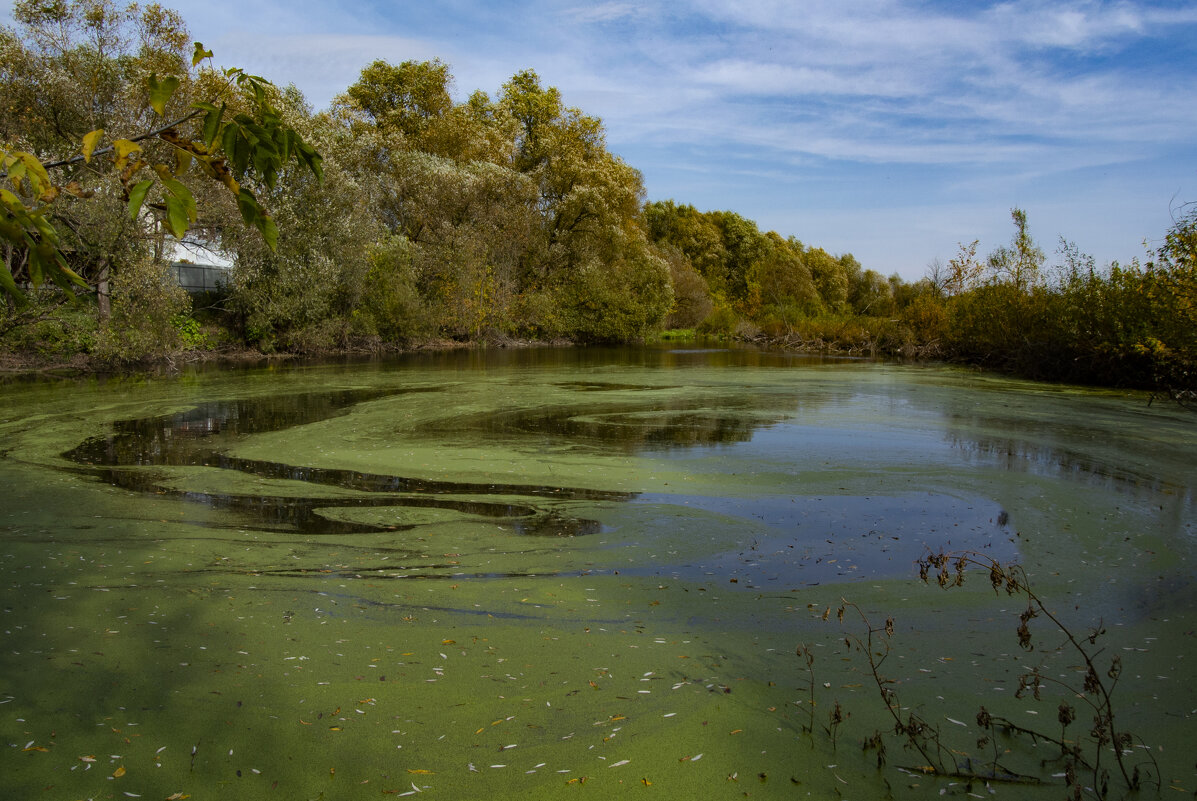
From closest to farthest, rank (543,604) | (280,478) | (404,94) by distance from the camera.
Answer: (543,604) < (280,478) < (404,94)

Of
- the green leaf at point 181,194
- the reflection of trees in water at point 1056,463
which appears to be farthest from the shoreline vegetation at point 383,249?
the reflection of trees in water at point 1056,463

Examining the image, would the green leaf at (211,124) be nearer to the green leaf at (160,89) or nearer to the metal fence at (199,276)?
the green leaf at (160,89)

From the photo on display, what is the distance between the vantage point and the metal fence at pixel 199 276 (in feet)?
74.9

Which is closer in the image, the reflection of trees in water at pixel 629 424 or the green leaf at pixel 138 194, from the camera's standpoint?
the green leaf at pixel 138 194

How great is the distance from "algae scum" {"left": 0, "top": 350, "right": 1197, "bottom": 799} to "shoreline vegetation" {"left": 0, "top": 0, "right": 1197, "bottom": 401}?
1.36 metres

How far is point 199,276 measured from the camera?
2398 centimetres

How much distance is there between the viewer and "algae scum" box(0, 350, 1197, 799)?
86.6 inches

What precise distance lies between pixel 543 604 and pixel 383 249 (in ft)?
70.4

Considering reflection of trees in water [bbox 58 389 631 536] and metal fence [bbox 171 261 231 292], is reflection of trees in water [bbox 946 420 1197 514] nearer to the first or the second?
reflection of trees in water [bbox 58 389 631 536]

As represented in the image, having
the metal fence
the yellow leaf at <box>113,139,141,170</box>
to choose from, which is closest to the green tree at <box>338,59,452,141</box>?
the metal fence

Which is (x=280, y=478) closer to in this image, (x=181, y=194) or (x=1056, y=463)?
(x=181, y=194)

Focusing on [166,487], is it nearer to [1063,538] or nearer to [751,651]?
[751,651]

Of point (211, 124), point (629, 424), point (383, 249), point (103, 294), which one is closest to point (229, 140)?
point (211, 124)

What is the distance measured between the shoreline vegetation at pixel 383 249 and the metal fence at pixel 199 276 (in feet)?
5.57
